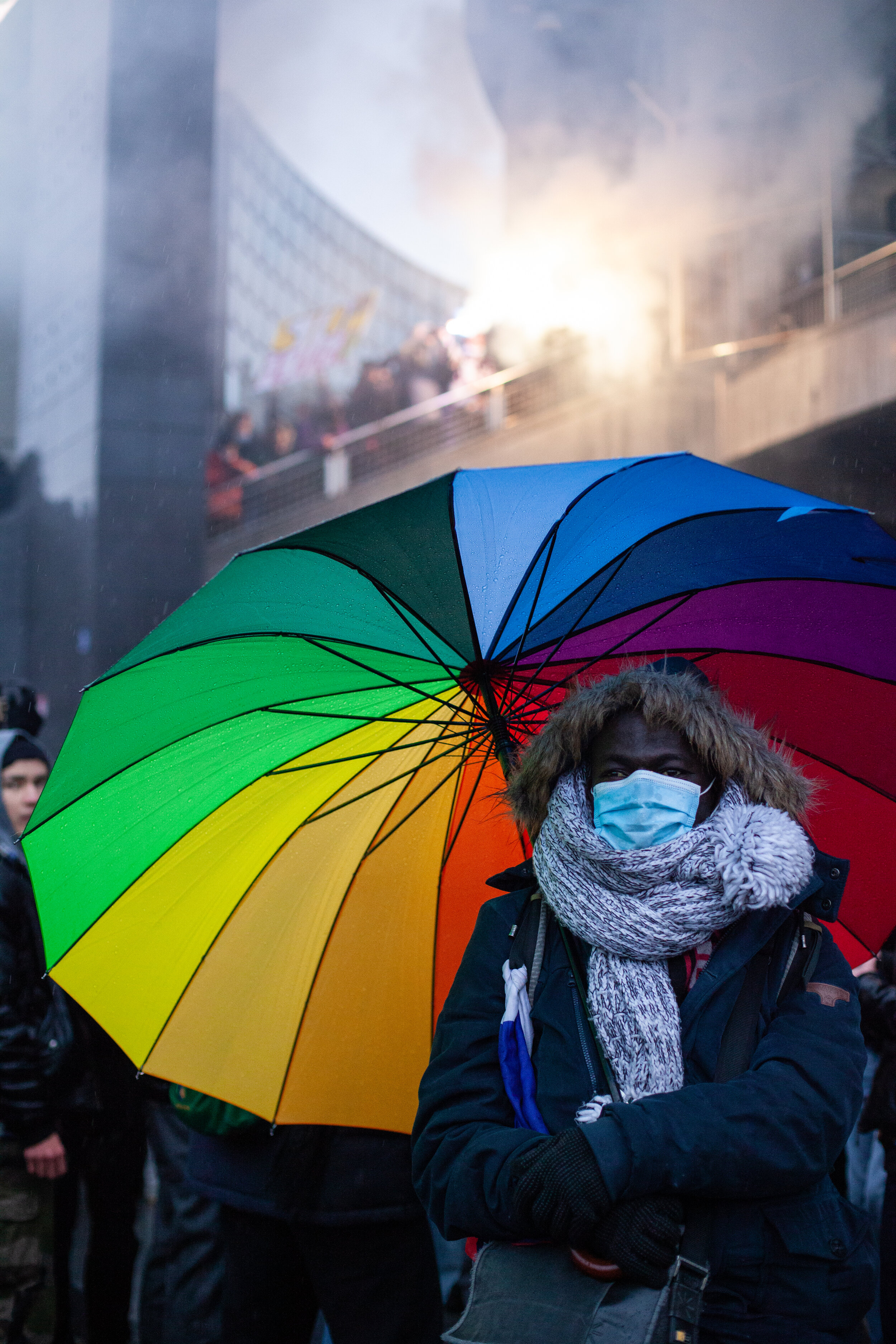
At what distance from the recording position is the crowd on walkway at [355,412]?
41.4ft

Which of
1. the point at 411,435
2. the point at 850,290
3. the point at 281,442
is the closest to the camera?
the point at 850,290

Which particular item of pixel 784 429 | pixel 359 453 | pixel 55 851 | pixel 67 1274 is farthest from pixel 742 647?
pixel 359 453

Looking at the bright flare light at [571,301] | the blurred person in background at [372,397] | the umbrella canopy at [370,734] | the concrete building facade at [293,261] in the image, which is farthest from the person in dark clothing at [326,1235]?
the concrete building facade at [293,261]

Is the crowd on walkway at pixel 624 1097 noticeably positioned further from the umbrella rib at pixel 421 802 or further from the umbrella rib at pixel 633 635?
the umbrella rib at pixel 421 802

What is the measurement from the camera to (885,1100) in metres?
3.09

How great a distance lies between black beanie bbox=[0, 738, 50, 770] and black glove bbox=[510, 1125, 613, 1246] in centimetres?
269

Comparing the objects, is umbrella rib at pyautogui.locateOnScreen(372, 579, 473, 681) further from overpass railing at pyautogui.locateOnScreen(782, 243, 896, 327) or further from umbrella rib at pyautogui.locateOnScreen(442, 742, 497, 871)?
overpass railing at pyautogui.locateOnScreen(782, 243, 896, 327)

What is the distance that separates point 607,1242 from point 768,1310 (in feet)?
0.74

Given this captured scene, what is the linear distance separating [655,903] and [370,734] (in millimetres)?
700

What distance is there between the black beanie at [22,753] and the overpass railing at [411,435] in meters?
7.28

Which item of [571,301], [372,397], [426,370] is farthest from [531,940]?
[372,397]

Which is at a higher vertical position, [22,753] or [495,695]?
[495,695]

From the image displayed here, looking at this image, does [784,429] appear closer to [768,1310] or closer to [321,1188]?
[321,1188]

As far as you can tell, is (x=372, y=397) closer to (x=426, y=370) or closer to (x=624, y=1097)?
(x=426, y=370)
